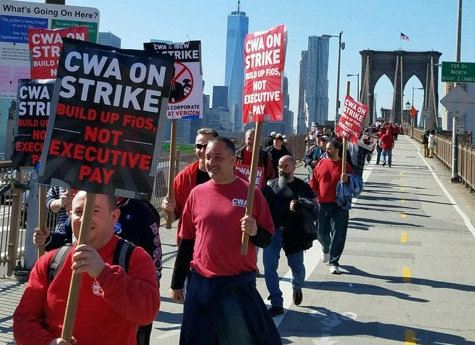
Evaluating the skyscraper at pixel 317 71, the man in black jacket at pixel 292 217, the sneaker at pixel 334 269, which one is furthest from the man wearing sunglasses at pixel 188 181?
the skyscraper at pixel 317 71

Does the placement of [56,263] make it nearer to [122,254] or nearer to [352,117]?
[122,254]

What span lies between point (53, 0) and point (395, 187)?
18.2m

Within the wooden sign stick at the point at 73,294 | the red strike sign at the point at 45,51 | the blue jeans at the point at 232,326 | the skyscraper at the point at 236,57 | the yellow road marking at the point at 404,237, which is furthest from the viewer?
the skyscraper at the point at 236,57

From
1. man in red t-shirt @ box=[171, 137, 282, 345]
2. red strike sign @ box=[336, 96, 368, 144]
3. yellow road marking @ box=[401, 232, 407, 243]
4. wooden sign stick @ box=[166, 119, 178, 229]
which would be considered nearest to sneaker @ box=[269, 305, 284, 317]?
wooden sign stick @ box=[166, 119, 178, 229]

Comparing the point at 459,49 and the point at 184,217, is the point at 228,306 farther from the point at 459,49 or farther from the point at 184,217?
the point at 459,49

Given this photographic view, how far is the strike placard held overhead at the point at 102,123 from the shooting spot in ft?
12.1

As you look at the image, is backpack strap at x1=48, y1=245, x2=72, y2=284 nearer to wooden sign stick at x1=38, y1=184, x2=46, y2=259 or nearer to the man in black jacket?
wooden sign stick at x1=38, y1=184, x2=46, y2=259

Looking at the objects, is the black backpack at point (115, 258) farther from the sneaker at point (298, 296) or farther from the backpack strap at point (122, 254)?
the sneaker at point (298, 296)

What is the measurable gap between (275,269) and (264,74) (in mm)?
2578

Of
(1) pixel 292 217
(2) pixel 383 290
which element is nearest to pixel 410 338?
(1) pixel 292 217

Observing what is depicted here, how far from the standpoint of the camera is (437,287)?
10.3 m

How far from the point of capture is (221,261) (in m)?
5.48

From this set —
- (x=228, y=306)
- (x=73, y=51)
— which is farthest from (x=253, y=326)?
(x=73, y=51)

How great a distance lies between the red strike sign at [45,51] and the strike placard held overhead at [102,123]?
4499 millimetres
